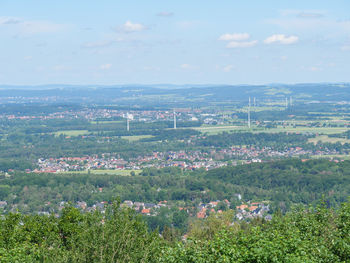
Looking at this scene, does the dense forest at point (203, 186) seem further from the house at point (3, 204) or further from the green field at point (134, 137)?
the green field at point (134, 137)

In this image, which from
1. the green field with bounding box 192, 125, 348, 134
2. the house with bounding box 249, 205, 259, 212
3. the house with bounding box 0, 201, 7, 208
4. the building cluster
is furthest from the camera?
the green field with bounding box 192, 125, 348, 134

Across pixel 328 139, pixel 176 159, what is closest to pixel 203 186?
pixel 176 159

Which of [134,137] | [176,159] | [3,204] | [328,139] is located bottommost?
[176,159]

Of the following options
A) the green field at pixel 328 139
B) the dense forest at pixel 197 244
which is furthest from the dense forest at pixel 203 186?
the green field at pixel 328 139

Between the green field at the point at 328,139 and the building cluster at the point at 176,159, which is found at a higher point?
the green field at the point at 328,139

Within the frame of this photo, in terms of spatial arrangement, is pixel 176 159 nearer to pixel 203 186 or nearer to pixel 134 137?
pixel 203 186

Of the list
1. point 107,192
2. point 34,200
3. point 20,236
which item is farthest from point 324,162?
point 20,236

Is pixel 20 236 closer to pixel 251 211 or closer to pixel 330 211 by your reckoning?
pixel 330 211

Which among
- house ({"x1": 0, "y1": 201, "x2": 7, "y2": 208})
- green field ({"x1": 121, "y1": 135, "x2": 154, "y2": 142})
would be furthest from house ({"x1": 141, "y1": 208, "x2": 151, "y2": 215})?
green field ({"x1": 121, "y1": 135, "x2": 154, "y2": 142})

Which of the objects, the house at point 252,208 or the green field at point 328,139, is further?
the green field at point 328,139

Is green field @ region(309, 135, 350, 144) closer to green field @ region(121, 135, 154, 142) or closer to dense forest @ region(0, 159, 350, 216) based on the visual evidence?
dense forest @ region(0, 159, 350, 216)

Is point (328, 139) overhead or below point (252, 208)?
below
